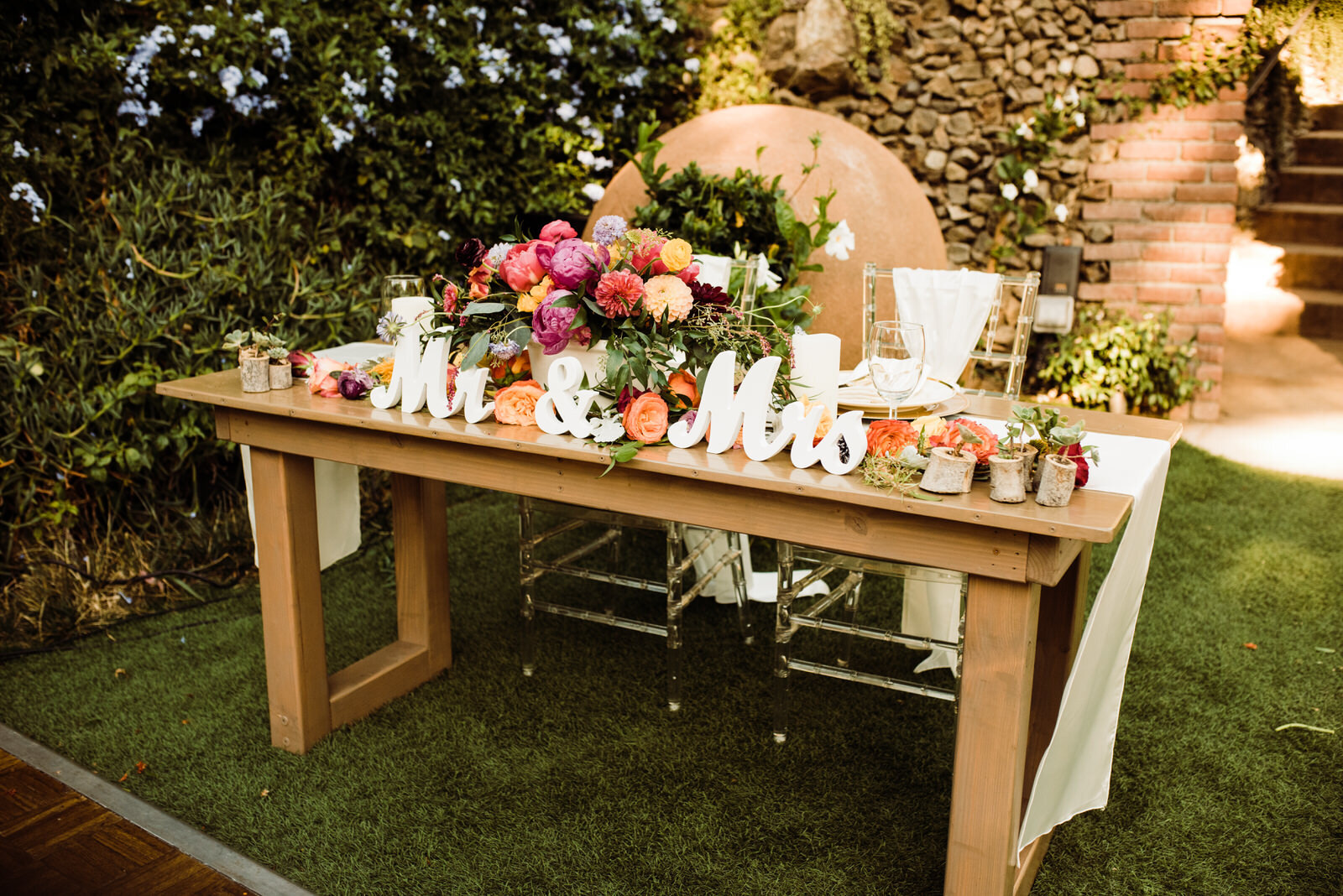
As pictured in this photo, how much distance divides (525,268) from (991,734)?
1.11 metres

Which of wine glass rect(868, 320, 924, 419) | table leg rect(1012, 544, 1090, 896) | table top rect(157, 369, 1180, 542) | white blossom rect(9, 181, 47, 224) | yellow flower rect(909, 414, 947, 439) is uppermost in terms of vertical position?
white blossom rect(9, 181, 47, 224)

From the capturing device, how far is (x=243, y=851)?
1958mm

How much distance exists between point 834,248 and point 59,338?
8.27 feet

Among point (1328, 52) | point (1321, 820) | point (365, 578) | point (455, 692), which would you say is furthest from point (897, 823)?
point (1328, 52)

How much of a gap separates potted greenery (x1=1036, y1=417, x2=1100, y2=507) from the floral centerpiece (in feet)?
1.57

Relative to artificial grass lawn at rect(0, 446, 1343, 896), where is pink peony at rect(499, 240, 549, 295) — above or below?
above

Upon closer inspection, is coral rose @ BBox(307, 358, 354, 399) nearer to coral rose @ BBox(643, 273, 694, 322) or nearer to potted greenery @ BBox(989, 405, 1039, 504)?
coral rose @ BBox(643, 273, 694, 322)

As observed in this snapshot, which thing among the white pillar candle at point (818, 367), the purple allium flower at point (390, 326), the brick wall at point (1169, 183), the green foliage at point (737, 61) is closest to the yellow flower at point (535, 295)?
the purple allium flower at point (390, 326)

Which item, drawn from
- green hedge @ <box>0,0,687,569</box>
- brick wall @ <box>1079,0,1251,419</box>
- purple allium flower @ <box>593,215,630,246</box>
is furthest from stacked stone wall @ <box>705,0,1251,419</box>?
purple allium flower @ <box>593,215,630,246</box>

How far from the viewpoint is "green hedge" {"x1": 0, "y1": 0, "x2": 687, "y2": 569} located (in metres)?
3.15

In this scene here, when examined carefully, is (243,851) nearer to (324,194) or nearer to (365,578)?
(365,578)

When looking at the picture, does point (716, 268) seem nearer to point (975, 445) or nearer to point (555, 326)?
point (555, 326)

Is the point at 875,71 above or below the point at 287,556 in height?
above

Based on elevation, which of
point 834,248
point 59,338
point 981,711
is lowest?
point 981,711
